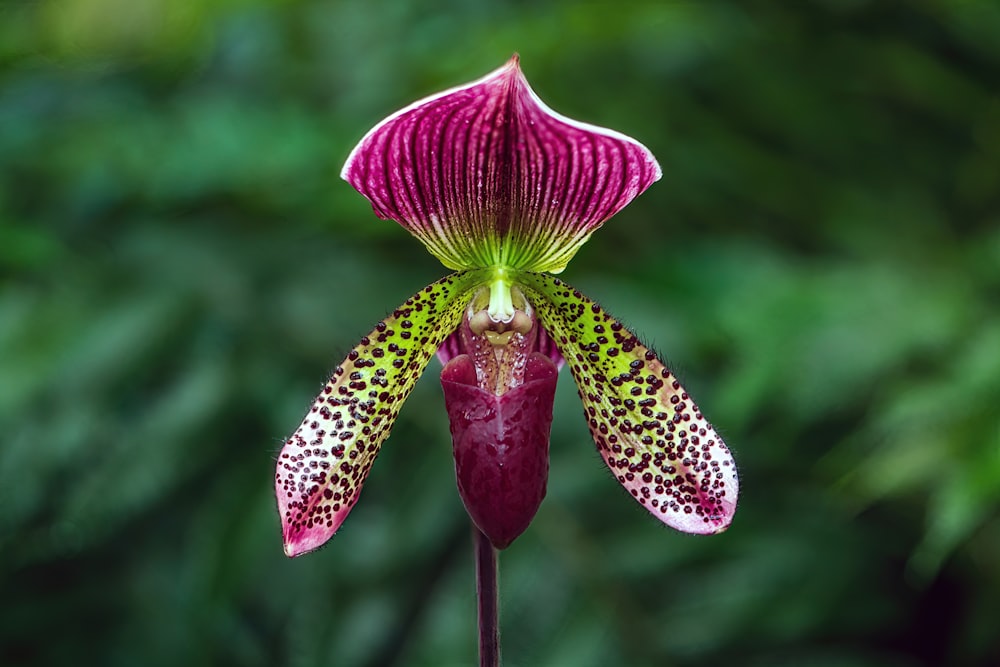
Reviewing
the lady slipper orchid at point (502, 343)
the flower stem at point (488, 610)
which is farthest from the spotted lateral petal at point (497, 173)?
the flower stem at point (488, 610)

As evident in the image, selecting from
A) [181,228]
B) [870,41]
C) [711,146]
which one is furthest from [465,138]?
[870,41]

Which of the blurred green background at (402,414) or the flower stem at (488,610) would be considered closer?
the flower stem at (488,610)

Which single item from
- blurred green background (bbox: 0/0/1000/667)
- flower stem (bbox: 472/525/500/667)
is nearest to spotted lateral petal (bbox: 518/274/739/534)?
flower stem (bbox: 472/525/500/667)

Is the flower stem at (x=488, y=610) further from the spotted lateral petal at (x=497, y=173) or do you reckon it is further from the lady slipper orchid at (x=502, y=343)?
the spotted lateral petal at (x=497, y=173)

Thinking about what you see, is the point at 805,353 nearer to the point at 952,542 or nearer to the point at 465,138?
the point at 952,542

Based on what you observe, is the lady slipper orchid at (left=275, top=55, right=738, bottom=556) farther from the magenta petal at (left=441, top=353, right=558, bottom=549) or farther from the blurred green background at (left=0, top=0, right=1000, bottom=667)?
the blurred green background at (left=0, top=0, right=1000, bottom=667)

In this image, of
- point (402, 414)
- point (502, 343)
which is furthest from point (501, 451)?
point (402, 414)
